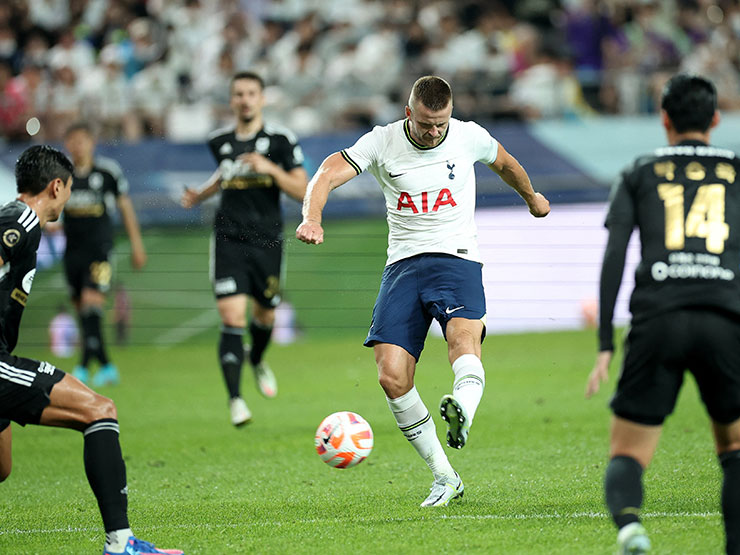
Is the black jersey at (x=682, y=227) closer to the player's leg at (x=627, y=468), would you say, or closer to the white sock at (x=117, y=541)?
the player's leg at (x=627, y=468)

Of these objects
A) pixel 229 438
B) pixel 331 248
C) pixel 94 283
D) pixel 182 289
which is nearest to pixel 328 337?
pixel 331 248

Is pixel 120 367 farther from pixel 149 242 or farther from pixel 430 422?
pixel 430 422

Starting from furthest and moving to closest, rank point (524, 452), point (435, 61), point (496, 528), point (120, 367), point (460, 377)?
point (435, 61)
point (120, 367)
point (524, 452)
point (460, 377)
point (496, 528)

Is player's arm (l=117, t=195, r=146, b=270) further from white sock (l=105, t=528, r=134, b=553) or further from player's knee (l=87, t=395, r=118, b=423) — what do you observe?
white sock (l=105, t=528, r=134, b=553)

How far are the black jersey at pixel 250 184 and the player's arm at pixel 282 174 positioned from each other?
11cm

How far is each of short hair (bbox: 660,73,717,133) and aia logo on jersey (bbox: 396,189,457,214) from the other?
2135 mm

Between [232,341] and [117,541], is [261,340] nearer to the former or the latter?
[232,341]

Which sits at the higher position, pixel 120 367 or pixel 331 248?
pixel 331 248

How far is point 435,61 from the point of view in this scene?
1855cm

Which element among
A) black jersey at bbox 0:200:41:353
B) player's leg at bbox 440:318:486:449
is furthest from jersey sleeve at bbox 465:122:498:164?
black jersey at bbox 0:200:41:353

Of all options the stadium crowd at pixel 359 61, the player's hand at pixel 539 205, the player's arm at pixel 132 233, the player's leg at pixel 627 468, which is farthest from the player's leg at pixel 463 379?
the stadium crowd at pixel 359 61

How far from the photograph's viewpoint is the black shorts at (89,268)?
13.0m

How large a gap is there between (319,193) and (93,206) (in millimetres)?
7298

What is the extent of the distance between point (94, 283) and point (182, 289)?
182 inches
